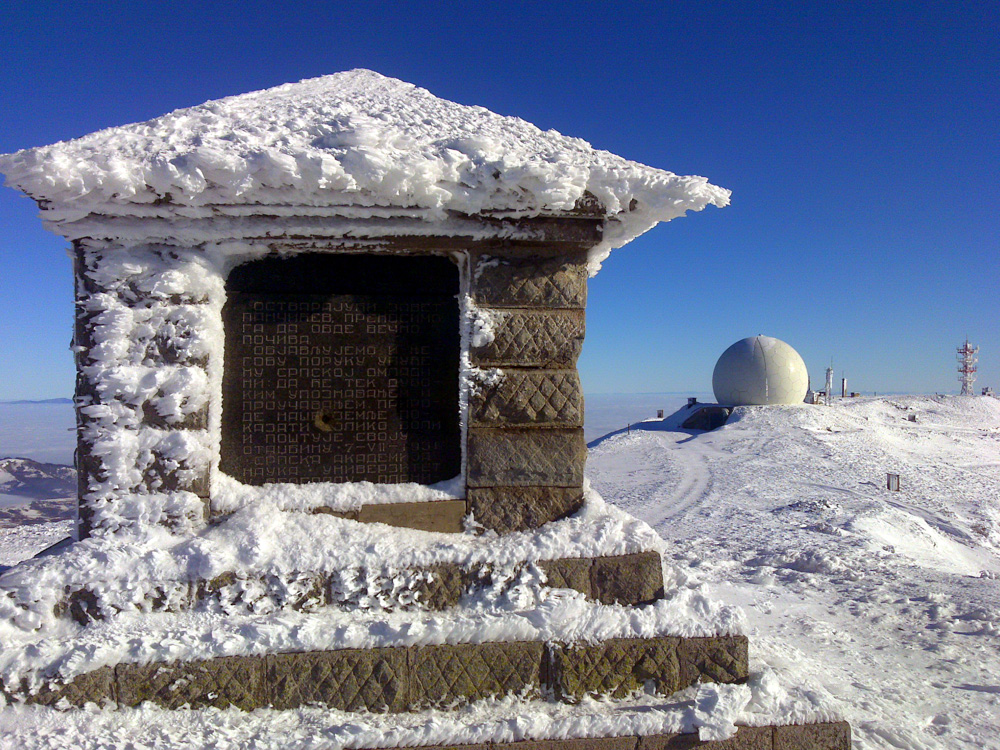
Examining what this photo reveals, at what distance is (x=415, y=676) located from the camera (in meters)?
2.75

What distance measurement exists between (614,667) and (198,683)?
6.45 feet

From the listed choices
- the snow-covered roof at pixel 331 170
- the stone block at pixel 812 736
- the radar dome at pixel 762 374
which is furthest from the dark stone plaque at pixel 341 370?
the radar dome at pixel 762 374

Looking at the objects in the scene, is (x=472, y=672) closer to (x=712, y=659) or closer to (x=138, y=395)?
(x=712, y=659)

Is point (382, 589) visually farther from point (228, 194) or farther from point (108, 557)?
point (228, 194)

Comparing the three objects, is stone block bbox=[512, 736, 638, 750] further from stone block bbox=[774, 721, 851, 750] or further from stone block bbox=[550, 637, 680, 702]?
stone block bbox=[774, 721, 851, 750]

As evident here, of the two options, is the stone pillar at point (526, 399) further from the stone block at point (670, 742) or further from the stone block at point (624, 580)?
the stone block at point (670, 742)

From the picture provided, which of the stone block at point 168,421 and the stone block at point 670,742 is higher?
the stone block at point 168,421

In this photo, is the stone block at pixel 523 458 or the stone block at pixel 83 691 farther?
the stone block at pixel 523 458

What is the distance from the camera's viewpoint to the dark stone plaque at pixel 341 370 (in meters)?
3.19

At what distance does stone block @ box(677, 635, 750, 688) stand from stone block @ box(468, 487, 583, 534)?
0.90 m

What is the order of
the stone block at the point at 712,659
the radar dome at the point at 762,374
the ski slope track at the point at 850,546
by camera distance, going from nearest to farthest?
the stone block at the point at 712,659 < the ski slope track at the point at 850,546 < the radar dome at the point at 762,374

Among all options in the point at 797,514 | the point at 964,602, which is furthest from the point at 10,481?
the point at 964,602

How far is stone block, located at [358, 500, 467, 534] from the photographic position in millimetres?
3090

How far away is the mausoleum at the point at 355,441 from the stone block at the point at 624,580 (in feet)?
0.04
